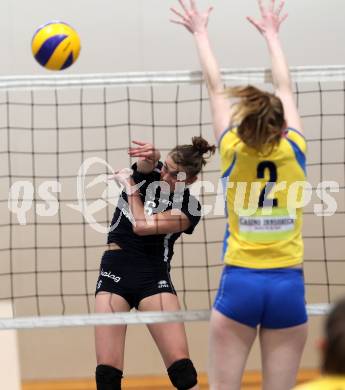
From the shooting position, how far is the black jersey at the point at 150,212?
4.50 metres

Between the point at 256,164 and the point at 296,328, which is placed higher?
the point at 256,164

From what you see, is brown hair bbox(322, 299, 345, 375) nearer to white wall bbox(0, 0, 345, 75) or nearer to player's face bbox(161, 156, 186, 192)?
player's face bbox(161, 156, 186, 192)

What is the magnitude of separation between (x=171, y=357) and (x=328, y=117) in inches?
107

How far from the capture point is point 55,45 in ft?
13.9

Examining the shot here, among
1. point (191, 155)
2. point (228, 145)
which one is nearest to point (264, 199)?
point (228, 145)

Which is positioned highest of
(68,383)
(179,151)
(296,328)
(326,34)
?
(326,34)

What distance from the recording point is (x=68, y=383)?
251 inches

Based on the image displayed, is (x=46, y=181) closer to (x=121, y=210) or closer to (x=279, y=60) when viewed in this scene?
(x=121, y=210)

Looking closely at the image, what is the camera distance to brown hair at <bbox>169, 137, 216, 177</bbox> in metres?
4.35

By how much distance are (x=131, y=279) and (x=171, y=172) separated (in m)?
0.61

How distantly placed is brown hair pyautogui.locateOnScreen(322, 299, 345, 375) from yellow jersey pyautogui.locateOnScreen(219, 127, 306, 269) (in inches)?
58.0

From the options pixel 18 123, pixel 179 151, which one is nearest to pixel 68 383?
pixel 18 123

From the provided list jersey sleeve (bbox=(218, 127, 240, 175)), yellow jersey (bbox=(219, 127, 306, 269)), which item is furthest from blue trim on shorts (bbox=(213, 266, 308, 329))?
jersey sleeve (bbox=(218, 127, 240, 175))

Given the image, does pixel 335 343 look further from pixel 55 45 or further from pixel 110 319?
pixel 55 45
